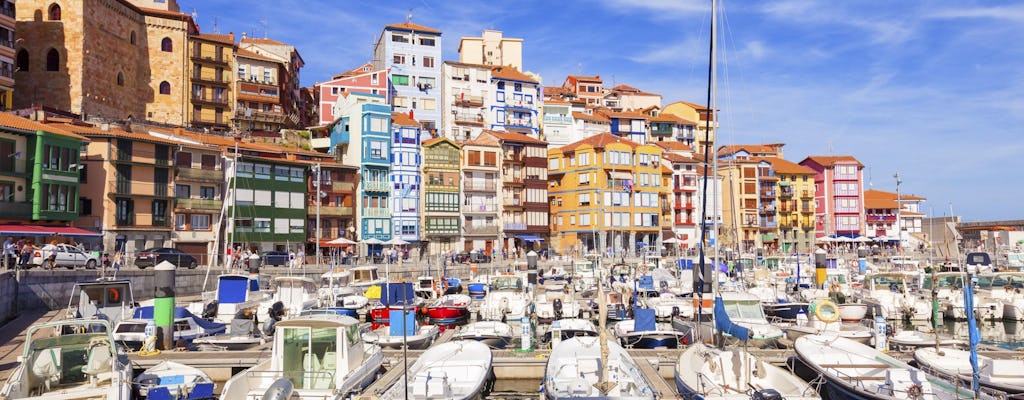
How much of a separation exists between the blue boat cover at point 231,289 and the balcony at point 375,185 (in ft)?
126

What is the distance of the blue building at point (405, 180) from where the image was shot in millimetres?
83125

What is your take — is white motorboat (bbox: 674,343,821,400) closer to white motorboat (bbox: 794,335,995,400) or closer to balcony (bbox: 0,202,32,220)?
white motorboat (bbox: 794,335,995,400)

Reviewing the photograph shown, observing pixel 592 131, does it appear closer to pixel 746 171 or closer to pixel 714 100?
pixel 746 171

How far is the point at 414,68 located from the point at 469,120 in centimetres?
1057

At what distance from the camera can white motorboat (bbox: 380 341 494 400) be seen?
808 inches

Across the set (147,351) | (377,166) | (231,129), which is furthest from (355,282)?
(231,129)

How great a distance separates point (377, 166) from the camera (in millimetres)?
82438

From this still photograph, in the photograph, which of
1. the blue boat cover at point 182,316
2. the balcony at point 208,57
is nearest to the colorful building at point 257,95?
the balcony at point 208,57

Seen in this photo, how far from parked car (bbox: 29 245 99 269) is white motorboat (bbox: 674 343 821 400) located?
128 ft

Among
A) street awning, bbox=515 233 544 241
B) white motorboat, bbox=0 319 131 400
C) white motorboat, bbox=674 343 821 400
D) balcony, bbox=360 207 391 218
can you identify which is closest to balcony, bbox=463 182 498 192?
street awning, bbox=515 233 544 241

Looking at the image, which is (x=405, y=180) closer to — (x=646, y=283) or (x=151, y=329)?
(x=646, y=283)

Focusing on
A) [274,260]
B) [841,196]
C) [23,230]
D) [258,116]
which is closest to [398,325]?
[23,230]

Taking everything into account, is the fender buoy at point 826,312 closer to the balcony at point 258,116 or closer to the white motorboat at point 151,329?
the white motorboat at point 151,329

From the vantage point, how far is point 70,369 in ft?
65.5
